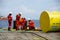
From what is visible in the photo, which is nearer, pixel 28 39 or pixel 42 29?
pixel 28 39

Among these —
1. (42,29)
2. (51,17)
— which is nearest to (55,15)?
(51,17)

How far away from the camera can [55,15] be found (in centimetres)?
2081

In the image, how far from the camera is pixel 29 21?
2444cm

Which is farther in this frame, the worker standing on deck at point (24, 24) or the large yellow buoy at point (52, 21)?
the worker standing on deck at point (24, 24)

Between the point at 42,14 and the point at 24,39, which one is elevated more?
the point at 42,14

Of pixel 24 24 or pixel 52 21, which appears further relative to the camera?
pixel 24 24

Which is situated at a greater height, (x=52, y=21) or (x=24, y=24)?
(x=52, y=21)

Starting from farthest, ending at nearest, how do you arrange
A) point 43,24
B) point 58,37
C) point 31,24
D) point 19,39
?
point 31,24 < point 43,24 < point 58,37 < point 19,39

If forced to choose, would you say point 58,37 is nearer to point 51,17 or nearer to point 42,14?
point 51,17

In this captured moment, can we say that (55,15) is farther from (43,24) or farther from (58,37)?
(58,37)

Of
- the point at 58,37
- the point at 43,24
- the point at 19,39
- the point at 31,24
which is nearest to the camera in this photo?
the point at 19,39

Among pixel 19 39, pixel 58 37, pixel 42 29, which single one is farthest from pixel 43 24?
pixel 19 39

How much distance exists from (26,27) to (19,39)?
26.1 feet

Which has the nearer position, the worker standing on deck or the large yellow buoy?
the large yellow buoy
